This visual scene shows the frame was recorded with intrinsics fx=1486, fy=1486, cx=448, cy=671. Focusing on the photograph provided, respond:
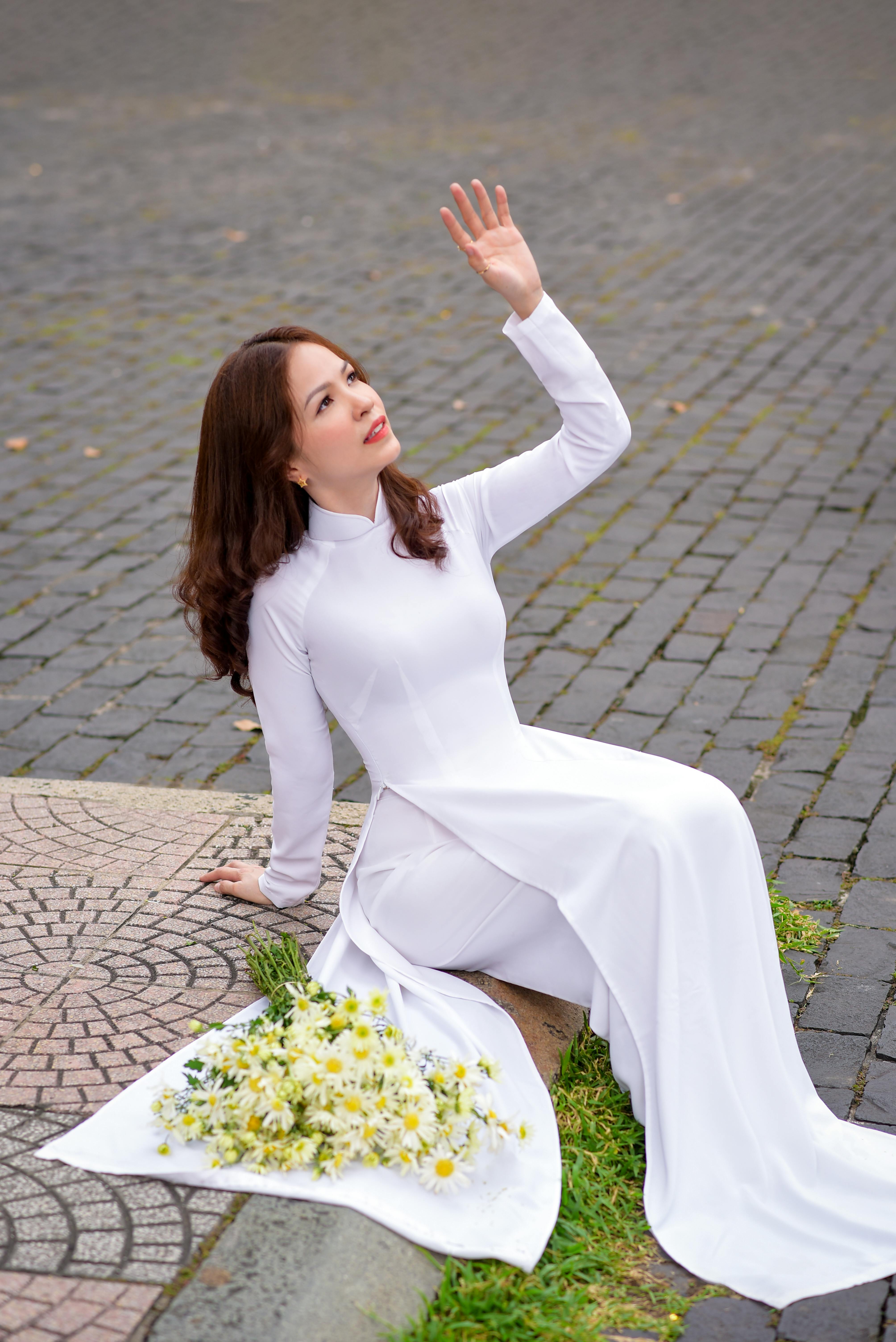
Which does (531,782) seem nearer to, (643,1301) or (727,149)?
(643,1301)

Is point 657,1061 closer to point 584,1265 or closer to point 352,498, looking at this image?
point 584,1265

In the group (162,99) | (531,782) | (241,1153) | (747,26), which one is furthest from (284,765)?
(747,26)

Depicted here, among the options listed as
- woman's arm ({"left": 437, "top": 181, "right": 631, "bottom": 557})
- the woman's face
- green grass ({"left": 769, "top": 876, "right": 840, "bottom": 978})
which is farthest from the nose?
green grass ({"left": 769, "top": 876, "right": 840, "bottom": 978})

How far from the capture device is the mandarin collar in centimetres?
333

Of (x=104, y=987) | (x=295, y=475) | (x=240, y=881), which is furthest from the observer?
(x=240, y=881)

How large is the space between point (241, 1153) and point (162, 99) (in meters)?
16.3

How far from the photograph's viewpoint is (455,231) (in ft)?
11.1

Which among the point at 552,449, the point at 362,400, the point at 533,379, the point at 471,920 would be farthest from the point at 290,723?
the point at 533,379

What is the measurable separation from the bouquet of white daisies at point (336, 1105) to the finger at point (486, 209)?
→ 1739 mm

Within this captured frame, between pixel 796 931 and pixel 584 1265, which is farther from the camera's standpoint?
pixel 796 931

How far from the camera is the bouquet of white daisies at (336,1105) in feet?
9.23

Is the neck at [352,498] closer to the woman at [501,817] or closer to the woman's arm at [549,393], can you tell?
the woman at [501,817]

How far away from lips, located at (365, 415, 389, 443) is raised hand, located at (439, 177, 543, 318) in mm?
383

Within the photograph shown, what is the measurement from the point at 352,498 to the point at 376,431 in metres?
0.17
